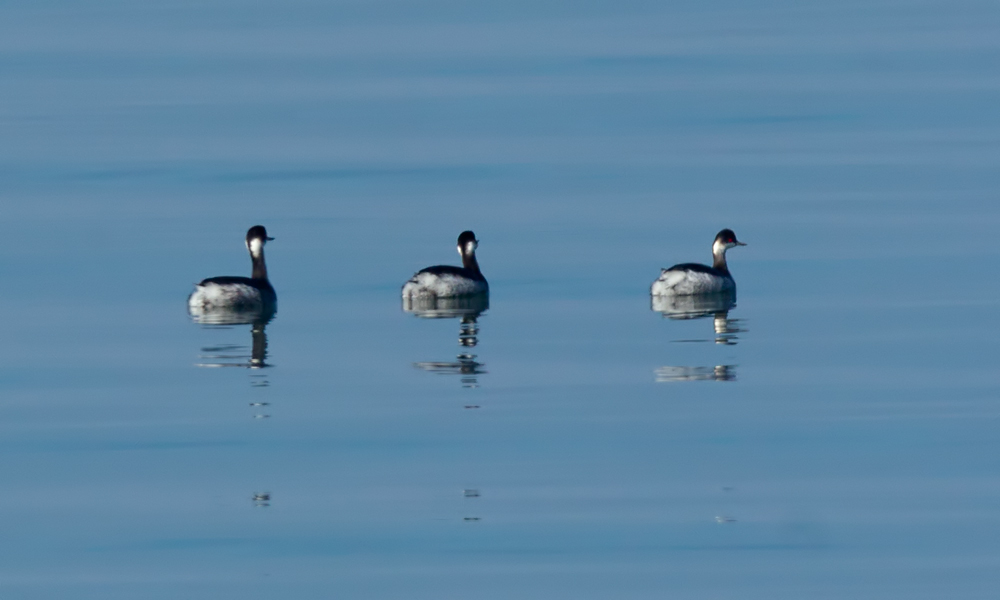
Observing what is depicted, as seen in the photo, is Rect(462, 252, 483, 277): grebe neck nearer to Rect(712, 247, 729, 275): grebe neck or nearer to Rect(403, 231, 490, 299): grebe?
Rect(403, 231, 490, 299): grebe

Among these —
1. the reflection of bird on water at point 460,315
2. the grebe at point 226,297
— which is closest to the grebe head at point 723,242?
the reflection of bird on water at point 460,315

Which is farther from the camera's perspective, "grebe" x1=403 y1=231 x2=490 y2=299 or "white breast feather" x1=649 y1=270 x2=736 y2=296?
"white breast feather" x1=649 y1=270 x2=736 y2=296

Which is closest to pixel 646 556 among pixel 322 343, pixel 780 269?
pixel 322 343

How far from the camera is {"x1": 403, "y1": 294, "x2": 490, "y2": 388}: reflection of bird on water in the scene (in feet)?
63.2

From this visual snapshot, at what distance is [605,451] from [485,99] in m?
42.8

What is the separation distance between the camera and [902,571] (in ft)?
39.8

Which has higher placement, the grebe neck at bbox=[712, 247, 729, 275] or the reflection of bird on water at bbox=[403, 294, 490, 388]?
the grebe neck at bbox=[712, 247, 729, 275]

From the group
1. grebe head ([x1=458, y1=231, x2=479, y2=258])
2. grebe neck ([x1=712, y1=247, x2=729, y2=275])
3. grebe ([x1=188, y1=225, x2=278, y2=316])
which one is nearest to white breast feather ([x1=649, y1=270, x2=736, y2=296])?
grebe neck ([x1=712, y1=247, x2=729, y2=275])

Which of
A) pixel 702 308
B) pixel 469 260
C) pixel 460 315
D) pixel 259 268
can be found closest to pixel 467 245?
pixel 469 260

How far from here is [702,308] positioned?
23719 millimetres

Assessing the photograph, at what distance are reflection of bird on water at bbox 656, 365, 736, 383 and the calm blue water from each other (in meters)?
0.06

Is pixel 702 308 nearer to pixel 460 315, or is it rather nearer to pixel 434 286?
→ pixel 460 315

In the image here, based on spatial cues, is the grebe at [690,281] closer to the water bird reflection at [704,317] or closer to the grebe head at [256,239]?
the water bird reflection at [704,317]

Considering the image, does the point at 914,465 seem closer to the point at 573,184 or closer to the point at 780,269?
the point at 780,269
